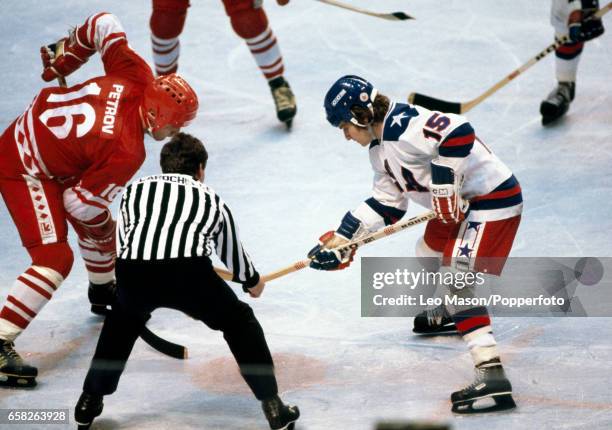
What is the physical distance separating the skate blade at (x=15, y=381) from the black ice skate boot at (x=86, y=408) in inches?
15.5

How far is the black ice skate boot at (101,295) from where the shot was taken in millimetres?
4201

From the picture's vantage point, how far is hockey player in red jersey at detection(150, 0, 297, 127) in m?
5.57

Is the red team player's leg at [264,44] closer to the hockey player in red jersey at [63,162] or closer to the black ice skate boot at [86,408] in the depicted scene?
the hockey player in red jersey at [63,162]

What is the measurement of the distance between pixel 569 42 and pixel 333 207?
1577mm

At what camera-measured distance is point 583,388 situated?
139 inches

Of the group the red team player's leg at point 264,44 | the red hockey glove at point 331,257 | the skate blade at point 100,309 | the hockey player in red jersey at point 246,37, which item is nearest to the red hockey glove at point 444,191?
the red hockey glove at point 331,257

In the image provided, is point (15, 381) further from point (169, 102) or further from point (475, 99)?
point (475, 99)

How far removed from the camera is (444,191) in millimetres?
3412

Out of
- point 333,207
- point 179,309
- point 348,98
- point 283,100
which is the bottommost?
point 333,207

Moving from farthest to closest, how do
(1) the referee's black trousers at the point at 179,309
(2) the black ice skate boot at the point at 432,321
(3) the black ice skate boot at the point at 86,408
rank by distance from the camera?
(2) the black ice skate boot at the point at 432,321, (3) the black ice skate boot at the point at 86,408, (1) the referee's black trousers at the point at 179,309

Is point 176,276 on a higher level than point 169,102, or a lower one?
lower

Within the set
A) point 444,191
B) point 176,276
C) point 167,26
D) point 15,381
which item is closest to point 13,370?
point 15,381

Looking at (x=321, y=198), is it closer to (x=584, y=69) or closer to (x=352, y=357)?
(x=352, y=357)

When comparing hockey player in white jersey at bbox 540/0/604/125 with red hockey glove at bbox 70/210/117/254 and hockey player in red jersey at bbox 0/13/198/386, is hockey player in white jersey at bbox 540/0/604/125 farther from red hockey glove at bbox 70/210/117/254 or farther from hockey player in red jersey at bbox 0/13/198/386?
red hockey glove at bbox 70/210/117/254
